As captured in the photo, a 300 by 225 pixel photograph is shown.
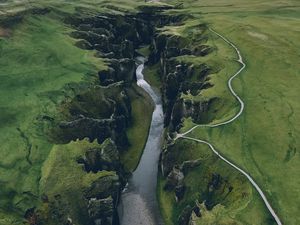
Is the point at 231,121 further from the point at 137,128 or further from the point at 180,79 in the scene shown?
the point at 180,79

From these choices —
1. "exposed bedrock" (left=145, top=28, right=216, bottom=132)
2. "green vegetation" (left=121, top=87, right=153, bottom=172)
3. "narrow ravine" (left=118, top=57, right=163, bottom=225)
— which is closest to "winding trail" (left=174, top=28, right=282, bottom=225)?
"exposed bedrock" (left=145, top=28, right=216, bottom=132)

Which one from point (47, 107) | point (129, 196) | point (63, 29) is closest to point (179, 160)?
point (129, 196)

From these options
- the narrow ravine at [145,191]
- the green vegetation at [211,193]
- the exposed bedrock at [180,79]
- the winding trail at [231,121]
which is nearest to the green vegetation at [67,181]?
the narrow ravine at [145,191]

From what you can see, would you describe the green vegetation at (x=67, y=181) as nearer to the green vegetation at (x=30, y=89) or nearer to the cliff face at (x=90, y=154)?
the cliff face at (x=90, y=154)

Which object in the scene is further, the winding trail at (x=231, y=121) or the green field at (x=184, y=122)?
the green field at (x=184, y=122)

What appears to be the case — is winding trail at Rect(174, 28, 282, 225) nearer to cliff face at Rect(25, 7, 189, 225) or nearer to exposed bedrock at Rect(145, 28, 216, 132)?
exposed bedrock at Rect(145, 28, 216, 132)
